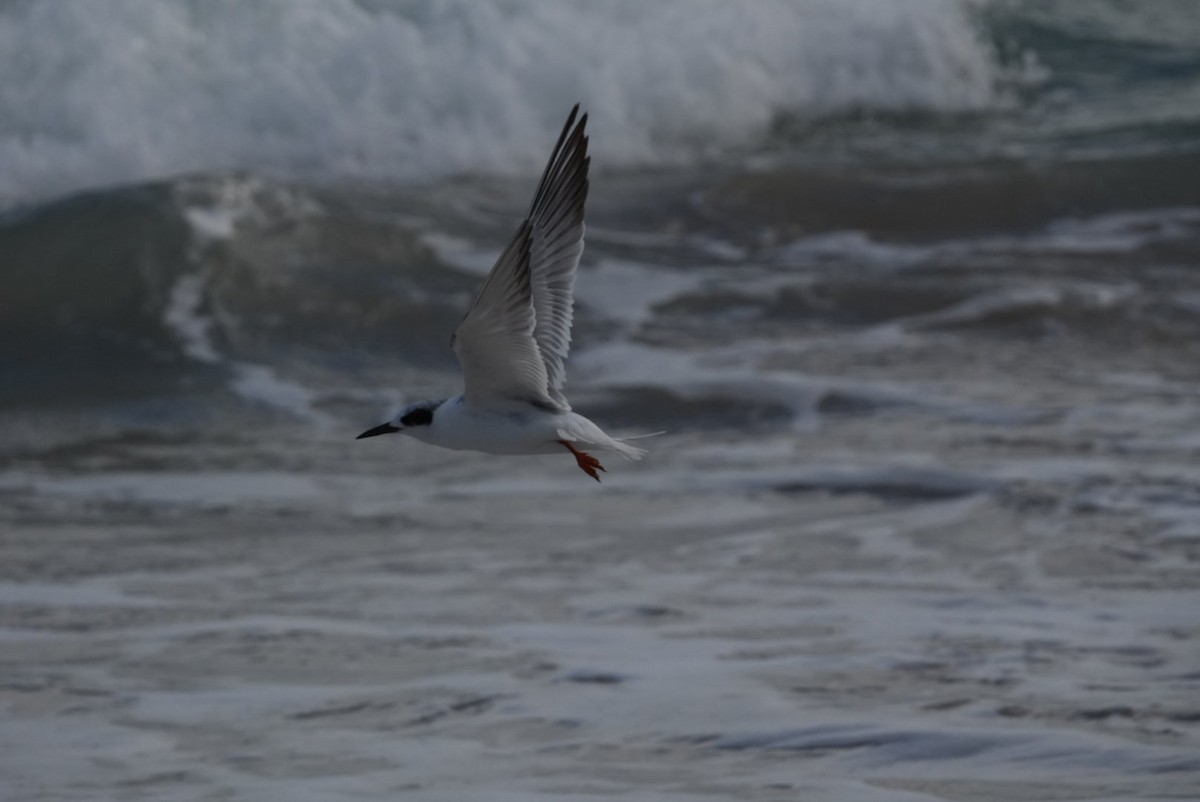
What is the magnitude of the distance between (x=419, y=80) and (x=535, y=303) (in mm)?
8687

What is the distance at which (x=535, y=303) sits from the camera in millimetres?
4680

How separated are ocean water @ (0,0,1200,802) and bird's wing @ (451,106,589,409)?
0.97m

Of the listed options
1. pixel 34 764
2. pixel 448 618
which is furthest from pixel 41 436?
pixel 34 764

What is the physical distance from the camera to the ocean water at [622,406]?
5.01 metres

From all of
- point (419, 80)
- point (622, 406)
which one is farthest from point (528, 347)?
point (419, 80)

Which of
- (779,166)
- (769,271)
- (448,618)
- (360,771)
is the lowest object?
(360,771)

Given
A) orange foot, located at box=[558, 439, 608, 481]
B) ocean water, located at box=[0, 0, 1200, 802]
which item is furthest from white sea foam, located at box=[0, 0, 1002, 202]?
orange foot, located at box=[558, 439, 608, 481]

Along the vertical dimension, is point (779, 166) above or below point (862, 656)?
above

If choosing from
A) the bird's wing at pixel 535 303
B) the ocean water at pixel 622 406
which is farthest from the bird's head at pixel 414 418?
the ocean water at pixel 622 406

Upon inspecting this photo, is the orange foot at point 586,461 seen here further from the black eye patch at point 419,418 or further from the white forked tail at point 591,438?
the black eye patch at point 419,418

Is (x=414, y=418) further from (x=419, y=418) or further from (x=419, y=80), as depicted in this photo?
(x=419, y=80)

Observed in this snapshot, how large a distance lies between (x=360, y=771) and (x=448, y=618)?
1.31 metres

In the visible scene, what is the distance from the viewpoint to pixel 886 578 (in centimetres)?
636

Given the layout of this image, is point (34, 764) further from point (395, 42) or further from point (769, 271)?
point (395, 42)
